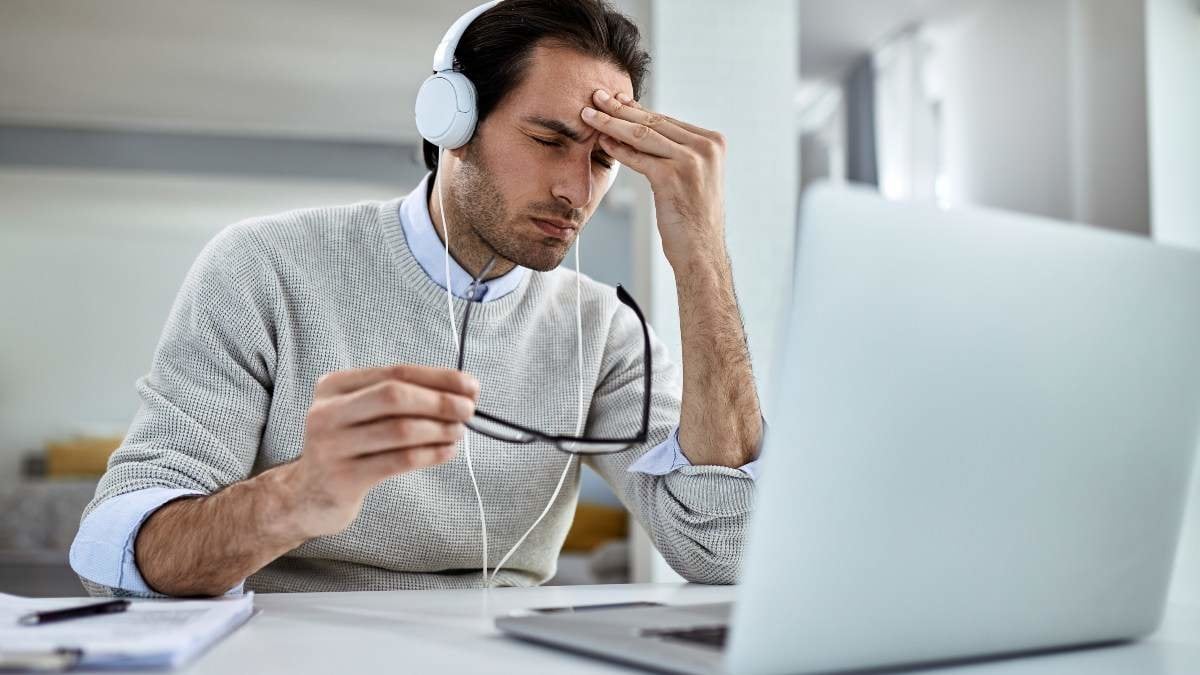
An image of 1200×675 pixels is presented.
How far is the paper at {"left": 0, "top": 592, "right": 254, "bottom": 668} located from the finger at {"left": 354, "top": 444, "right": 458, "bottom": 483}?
128mm

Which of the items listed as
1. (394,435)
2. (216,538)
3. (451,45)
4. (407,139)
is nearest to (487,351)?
(451,45)

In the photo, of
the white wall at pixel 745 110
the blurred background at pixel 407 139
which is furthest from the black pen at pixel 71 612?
the white wall at pixel 745 110

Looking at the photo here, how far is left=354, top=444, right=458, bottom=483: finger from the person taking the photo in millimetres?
740

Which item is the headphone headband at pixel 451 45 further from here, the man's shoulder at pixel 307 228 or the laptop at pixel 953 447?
the laptop at pixel 953 447

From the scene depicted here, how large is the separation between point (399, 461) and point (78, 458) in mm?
6514

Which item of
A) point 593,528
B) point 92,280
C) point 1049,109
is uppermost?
point 1049,109

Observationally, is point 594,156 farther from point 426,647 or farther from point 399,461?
point 426,647

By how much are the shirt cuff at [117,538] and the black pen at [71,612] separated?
21cm

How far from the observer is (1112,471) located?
0.62m

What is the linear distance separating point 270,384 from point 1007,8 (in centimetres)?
370

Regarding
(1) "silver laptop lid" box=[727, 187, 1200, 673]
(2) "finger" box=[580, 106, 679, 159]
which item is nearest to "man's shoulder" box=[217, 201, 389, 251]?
(2) "finger" box=[580, 106, 679, 159]

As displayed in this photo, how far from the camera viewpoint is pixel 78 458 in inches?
255

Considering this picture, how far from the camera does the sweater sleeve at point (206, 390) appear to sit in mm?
1017

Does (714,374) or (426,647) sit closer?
(426,647)
